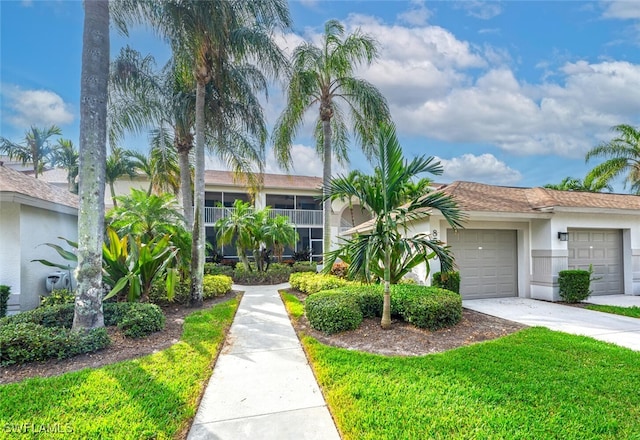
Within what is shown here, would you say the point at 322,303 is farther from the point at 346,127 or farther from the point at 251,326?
the point at 346,127

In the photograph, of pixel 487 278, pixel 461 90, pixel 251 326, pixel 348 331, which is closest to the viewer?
pixel 348 331

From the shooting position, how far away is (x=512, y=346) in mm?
4980

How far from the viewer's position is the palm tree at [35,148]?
1828 centimetres

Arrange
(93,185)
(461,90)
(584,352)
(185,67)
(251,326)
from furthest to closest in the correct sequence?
(461,90) → (185,67) → (251,326) → (93,185) → (584,352)

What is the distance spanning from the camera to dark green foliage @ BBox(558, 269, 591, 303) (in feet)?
29.3

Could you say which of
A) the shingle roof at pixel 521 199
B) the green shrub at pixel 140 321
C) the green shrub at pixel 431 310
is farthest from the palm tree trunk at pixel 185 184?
the shingle roof at pixel 521 199

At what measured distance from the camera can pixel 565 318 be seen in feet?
23.6

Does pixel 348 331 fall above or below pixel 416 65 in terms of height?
below

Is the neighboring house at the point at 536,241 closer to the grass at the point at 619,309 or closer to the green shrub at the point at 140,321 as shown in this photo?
the grass at the point at 619,309

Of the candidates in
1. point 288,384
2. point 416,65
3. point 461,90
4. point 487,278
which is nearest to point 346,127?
point 416,65

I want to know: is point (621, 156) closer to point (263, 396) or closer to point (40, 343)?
point (263, 396)

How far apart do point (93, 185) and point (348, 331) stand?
201 inches

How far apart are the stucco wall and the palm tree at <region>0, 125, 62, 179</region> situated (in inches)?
521

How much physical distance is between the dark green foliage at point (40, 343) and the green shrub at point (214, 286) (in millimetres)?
4309
